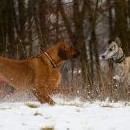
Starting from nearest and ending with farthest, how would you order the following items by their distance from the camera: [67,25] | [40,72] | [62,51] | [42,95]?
[42,95], [40,72], [62,51], [67,25]

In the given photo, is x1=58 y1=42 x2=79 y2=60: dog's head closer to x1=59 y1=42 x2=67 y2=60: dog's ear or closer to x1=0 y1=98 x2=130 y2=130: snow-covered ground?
x1=59 y1=42 x2=67 y2=60: dog's ear

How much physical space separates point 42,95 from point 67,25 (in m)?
14.7

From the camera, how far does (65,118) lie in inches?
280

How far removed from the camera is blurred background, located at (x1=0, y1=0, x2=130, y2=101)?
21969 millimetres

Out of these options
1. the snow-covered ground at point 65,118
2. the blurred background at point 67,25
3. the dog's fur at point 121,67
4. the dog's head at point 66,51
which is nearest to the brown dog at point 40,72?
the dog's head at point 66,51

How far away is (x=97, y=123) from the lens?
687cm

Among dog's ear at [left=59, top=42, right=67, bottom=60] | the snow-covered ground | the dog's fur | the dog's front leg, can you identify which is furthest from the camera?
the dog's fur

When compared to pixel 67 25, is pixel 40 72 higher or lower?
lower

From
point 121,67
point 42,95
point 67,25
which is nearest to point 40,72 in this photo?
point 42,95

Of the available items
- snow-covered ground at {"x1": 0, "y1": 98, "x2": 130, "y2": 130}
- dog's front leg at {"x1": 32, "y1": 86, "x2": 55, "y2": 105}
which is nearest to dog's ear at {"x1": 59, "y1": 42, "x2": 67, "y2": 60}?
dog's front leg at {"x1": 32, "y1": 86, "x2": 55, "y2": 105}

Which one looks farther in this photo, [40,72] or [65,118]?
[40,72]

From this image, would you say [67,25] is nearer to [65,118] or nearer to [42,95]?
[42,95]

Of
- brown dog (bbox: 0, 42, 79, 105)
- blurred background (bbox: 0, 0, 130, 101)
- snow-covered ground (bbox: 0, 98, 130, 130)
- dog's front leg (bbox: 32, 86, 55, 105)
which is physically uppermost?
blurred background (bbox: 0, 0, 130, 101)

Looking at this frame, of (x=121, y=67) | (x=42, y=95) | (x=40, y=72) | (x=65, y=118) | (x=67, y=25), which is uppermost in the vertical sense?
(x=67, y=25)
